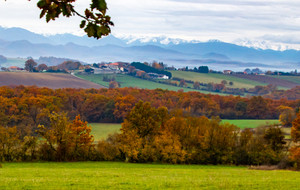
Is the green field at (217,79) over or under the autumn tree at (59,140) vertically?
over

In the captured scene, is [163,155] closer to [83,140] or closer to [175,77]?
[83,140]

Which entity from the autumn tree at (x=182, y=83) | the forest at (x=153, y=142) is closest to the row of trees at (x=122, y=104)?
the forest at (x=153, y=142)

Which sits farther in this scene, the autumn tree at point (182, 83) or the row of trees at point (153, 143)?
the autumn tree at point (182, 83)

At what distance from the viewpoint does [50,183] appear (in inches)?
578

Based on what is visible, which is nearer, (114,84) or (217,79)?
(114,84)

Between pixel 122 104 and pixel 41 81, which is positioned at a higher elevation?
pixel 41 81

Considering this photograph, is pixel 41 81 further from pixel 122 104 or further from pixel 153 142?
pixel 153 142

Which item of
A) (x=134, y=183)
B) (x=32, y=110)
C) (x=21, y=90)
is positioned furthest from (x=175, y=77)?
(x=134, y=183)

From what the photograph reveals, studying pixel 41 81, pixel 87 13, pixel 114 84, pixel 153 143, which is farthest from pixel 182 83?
pixel 87 13

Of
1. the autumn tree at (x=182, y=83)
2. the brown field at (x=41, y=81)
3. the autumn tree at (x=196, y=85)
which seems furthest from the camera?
the autumn tree at (x=182, y=83)

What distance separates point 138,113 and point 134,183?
28356 mm

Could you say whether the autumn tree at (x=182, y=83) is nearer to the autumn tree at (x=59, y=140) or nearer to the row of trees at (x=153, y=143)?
the row of trees at (x=153, y=143)

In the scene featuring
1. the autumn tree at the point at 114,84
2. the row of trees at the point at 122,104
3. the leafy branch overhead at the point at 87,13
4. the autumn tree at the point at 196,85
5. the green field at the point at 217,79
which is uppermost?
the leafy branch overhead at the point at 87,13

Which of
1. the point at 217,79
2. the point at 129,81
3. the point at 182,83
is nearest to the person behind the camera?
the point at 182,83
